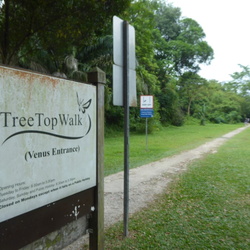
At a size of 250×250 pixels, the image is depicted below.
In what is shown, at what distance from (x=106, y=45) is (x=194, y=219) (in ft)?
37.8

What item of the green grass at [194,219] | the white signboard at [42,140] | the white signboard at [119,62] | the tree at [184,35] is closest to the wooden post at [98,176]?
the white signboard at [42,140]

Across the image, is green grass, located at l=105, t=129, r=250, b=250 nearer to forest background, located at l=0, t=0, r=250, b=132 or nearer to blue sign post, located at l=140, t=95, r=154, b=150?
blue sign post, located at l=140, t=95, r=154, b=150

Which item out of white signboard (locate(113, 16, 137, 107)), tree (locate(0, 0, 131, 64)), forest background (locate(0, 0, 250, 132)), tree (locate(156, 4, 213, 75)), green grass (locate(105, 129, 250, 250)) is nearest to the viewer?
white signboard (locate(113, 16, 137, 107))

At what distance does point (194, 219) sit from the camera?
4.16 metres

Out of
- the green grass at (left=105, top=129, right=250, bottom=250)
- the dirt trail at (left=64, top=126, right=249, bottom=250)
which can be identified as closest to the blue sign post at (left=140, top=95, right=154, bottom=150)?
the dirt trail at (left=64, top=126, right=249, bottom=250)

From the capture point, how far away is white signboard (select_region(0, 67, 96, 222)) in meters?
1.84

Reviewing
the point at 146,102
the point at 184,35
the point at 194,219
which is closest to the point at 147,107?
the point at 146,102

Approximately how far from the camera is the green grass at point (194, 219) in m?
3.44

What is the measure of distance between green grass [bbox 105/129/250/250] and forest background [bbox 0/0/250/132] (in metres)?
6.56

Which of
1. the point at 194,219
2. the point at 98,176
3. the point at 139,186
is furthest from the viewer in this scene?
the point at 139,186

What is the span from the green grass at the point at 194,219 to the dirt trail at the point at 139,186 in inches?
9.6

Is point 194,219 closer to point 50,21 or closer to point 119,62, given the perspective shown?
point 119,62

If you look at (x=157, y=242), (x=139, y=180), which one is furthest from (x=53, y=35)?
(x=157, y=242)

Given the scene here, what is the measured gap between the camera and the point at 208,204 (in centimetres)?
482
